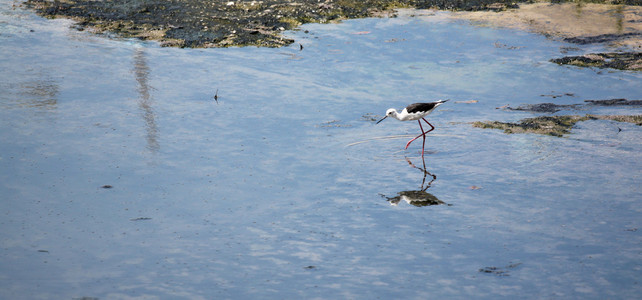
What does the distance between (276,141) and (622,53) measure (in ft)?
20.9

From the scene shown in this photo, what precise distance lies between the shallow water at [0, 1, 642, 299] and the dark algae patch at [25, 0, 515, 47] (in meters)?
0.65

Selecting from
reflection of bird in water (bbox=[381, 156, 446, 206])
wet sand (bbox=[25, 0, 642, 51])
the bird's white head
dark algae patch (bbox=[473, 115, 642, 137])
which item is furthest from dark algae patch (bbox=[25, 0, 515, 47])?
reflection of bird in water (bbox=[381, 156, 446, 206])

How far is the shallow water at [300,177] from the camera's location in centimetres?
480

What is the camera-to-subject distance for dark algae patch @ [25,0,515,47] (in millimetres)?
11391

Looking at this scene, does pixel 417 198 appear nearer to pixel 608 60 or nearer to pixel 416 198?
pixel 416 198

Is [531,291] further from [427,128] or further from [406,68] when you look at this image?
[406,68]

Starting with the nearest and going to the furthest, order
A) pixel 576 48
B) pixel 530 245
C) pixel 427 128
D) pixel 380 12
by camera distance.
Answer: pixel 530 245, pixel 427 128, pixel 576 48, pixel 380 12

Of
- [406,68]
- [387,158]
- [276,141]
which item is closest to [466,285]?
[387,158]

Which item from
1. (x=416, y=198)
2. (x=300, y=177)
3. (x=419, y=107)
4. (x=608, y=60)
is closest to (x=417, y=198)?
(x=416, y=198)

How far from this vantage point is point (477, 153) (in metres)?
7.16

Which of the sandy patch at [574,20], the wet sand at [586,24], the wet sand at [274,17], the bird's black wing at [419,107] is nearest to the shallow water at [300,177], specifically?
the bird's black wing at [419,107]

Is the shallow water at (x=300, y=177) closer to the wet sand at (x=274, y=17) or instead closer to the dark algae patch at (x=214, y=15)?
the dark algae patch at (x=214, y=15)

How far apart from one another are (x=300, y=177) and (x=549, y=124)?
328 cm

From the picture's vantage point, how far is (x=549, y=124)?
7.91 metres
